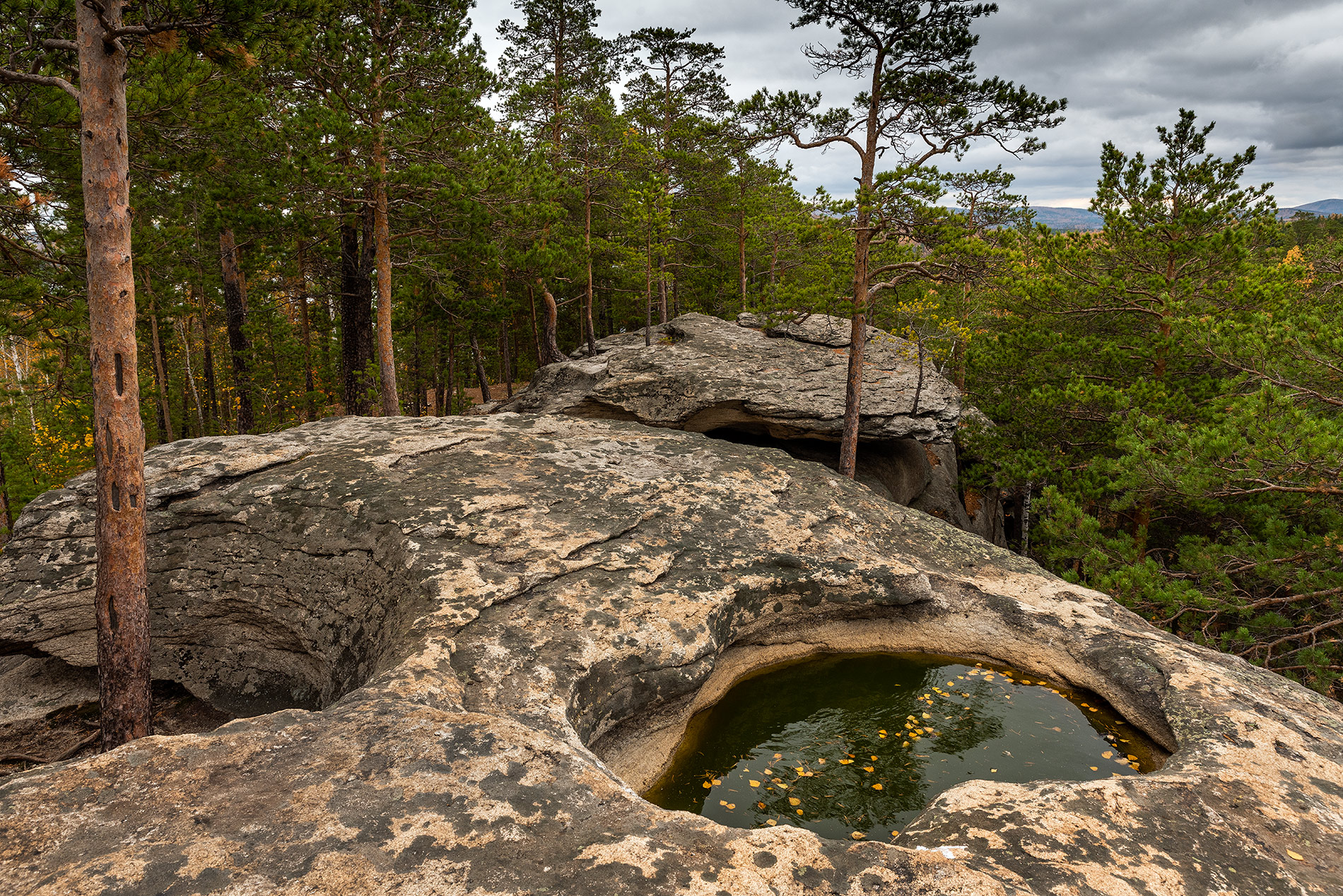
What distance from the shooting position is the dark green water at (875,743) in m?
6.05

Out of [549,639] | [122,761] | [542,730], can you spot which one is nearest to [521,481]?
[549,639]

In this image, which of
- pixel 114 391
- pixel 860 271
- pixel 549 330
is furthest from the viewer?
pixel 549 330

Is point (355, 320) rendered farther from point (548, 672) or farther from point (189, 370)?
point (548, 672)

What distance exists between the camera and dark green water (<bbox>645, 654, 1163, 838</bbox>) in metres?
6.05

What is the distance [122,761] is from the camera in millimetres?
3840

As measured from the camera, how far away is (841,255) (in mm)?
13867

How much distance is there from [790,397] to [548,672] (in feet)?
35.3

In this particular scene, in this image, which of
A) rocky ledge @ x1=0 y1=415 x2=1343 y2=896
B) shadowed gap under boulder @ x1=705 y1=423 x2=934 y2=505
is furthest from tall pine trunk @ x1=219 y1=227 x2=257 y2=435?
shadowed gap under boulder @ x1=705 y1=423 x2=934 y2=505

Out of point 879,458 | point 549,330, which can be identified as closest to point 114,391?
point 879,458

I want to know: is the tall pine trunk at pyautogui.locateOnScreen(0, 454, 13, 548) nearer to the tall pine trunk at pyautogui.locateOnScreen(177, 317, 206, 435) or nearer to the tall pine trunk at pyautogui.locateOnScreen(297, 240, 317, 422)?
the tall pine trunk at pyautogui.locateOnScreen(297, 240, 317, 422)

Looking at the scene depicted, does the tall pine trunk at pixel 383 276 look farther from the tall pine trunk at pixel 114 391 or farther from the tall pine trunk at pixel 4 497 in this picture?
the tall pine trunk at pixel 4 497

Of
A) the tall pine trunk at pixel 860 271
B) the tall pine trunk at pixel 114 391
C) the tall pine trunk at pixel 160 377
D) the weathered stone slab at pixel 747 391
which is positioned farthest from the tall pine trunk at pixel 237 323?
the tall pine trunk at pixel 860 271

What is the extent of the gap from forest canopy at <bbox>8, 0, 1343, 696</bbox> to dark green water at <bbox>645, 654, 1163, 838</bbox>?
3.93m

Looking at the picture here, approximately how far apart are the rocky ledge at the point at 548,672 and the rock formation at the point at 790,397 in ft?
12.1
